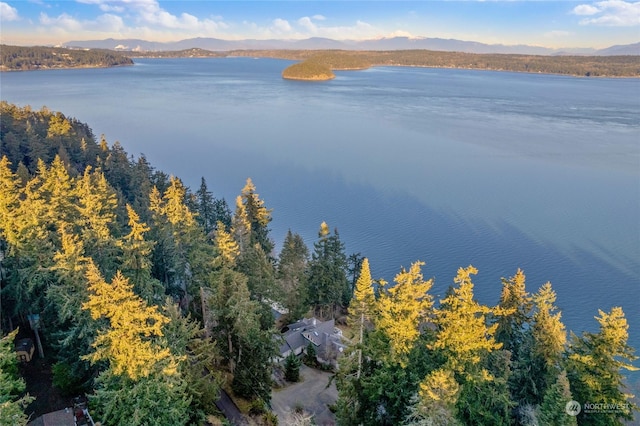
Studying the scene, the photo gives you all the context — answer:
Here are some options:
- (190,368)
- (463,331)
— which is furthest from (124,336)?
(463,331)

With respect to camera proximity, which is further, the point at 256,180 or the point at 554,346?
the point at 256,180

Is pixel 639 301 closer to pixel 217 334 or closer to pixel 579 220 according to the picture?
pixel 579 220

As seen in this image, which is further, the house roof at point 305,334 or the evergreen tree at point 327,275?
the evergreen tree at point 327,275

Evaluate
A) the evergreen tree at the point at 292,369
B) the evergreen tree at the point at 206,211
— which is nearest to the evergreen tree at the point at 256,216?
the evergreen tree at the point at 206,211

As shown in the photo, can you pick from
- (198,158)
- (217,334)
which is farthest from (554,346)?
(198,158)

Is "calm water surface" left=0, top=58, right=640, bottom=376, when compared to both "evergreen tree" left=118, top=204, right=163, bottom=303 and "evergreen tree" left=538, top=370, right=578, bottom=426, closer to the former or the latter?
"evergreen tree" left=538, top=370, right=578, bottom=426

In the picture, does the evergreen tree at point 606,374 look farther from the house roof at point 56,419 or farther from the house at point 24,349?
the house at point 24,349

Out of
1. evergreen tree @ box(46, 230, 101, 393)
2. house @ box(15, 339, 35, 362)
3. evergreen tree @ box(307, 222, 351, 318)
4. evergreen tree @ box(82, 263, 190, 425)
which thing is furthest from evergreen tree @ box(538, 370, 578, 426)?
house @ box(15, 339, 35, 362)
